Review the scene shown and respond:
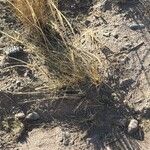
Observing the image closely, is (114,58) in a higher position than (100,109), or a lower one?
higher

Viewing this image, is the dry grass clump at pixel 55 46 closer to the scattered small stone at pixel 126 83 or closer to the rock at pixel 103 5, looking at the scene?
the scattered small stone at pixel 126 83

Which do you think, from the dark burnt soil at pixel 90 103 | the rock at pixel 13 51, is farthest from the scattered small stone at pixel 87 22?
the rock at pixel 13 51

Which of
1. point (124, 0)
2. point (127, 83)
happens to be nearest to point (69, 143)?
point (127, 83)

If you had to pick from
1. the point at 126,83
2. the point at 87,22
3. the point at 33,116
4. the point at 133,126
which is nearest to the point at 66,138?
the point at 33,116

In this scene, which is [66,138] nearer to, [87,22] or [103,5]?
[87,22]

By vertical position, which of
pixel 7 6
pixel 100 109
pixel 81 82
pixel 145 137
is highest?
pixel 7 6

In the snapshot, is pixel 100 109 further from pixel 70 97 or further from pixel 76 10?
pixel 76 10

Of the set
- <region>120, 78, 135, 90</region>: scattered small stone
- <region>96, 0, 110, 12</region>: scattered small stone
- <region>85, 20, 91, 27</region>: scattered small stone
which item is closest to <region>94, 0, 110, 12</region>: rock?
<region>96, 0, 110, 12</region>: scattered small stone
